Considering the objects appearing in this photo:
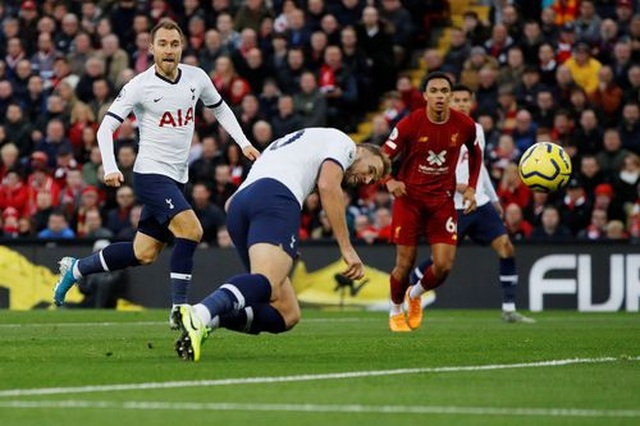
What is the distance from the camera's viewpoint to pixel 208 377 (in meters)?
9.71

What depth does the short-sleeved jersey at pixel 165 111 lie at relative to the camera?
14219 mm

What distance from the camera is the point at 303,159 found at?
10898 millimetres

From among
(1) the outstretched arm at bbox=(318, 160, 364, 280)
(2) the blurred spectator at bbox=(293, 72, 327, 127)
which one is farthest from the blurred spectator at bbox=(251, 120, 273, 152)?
(1) the outstretched arm at bbox=(318, 160, 364, 280)

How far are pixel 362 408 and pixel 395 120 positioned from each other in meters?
16.4

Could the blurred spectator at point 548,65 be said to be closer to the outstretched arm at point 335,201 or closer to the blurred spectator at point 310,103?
the blurred spectator at point 310,103

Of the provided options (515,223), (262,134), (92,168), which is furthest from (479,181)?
(92,168)

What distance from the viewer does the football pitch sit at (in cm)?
789

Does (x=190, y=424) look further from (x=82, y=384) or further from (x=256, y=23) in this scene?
(x=256, y=23)

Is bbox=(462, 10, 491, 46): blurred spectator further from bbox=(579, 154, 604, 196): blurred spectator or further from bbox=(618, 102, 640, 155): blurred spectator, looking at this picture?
bbox=(579, 154, 604, 196): blurred spectator

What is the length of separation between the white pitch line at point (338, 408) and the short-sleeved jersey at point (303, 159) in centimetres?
278

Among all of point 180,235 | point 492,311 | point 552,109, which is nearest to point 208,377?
point 180,235

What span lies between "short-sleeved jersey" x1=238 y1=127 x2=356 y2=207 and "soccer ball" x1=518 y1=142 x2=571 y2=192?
4.93 meters

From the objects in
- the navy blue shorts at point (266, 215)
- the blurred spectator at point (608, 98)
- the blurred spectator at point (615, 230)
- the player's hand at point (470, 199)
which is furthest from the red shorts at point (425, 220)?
the blurred spectator at point (608, 98)

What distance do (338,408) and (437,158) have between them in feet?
26.3
